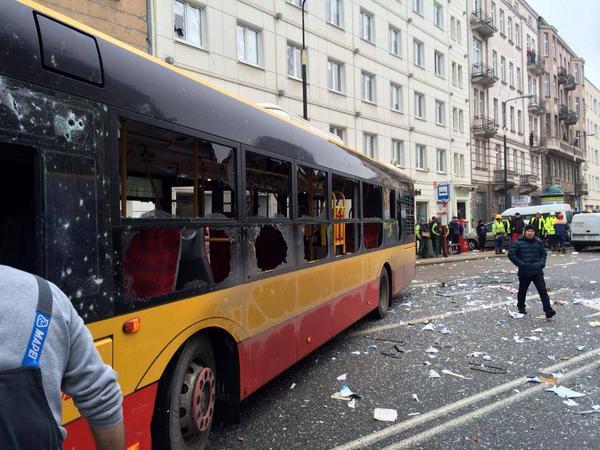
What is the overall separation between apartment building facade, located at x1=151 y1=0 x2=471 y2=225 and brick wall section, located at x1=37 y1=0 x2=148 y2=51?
444mm

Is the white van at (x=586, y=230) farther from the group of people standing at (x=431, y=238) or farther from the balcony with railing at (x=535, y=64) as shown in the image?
the balcony with railing at (x=535, y=64)

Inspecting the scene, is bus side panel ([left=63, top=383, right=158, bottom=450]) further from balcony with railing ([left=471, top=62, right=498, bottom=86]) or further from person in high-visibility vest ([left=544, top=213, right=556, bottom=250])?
balcony with railing ([left=471, top=62, right=498, bottom=86])

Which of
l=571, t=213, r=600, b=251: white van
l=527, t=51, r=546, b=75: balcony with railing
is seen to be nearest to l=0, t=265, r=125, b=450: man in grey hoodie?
l=571, t=213, r=600, b=251: white van

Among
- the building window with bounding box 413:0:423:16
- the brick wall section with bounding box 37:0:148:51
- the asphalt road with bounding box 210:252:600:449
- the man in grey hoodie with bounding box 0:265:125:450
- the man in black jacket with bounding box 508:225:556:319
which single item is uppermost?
the building window with bounding box 413:0:423:16

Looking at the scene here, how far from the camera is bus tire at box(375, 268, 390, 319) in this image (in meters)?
8.59

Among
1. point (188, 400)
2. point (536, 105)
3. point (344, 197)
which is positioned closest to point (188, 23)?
point (344, 197)

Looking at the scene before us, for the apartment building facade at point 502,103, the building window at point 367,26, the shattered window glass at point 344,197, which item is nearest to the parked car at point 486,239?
the apartment building facade at point 502,103

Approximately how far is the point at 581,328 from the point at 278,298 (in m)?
5.35

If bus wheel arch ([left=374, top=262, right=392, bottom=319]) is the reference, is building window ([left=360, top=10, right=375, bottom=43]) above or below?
above

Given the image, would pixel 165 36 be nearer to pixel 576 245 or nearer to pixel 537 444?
pixel 537 444

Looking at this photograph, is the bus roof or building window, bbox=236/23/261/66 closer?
the bus roof

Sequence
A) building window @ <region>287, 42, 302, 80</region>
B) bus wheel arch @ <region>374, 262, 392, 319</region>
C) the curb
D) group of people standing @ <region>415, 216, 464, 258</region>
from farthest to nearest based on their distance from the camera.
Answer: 1. group of people standing @ <region>415, 216, 464, 258</region>
2. building window @ <region>287, 42, 302, 80</region>
3. the curb
4. bus wheel arch @ <region>374, 262, 392, 319</region>

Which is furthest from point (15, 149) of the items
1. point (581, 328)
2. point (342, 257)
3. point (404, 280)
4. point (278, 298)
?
point (404, 280)

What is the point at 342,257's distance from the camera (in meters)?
6.60
